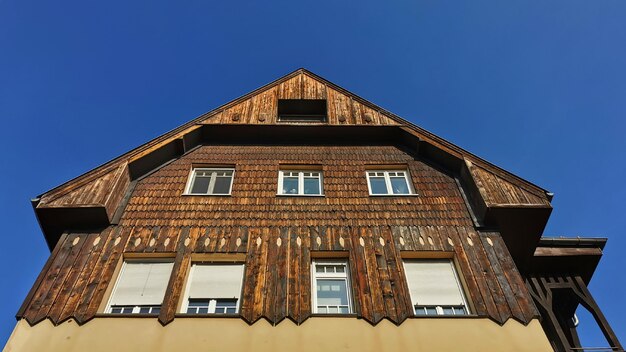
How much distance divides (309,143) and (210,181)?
3632 millimetres

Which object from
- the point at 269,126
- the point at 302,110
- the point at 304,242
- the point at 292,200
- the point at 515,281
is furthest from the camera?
the point at 302,110

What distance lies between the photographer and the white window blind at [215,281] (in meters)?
9.70

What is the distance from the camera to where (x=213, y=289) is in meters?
9.80

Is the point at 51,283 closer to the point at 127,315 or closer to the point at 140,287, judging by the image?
the point at 140,287

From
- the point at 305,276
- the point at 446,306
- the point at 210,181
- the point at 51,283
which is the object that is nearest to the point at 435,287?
the point at 446,306

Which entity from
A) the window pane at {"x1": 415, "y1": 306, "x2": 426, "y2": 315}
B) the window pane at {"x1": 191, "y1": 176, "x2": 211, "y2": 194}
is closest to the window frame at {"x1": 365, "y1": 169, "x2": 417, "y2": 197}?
the window pane at {"x1": 415, "y1": 306, "x2": 426, "y2": 315}

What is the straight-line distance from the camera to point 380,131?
14906 mm

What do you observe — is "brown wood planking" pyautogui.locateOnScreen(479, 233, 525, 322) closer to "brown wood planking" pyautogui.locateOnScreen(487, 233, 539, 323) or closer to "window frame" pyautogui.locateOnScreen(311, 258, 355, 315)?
"brown wood planking" pyautogui.locateOnScreen(487, 233, 539, 323)

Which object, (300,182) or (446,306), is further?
(300,182)

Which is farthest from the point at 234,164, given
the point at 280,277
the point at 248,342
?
the point at 248,342

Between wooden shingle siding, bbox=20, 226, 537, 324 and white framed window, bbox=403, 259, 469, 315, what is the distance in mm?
293

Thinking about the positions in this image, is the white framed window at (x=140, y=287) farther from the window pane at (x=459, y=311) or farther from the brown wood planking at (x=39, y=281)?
the window pane at (x=459, y=311)

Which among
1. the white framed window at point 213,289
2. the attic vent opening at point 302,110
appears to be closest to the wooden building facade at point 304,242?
the white framed window at point 213,289

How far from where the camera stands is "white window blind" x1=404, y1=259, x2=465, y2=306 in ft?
31.7
